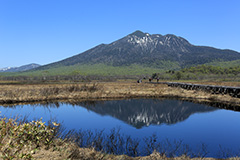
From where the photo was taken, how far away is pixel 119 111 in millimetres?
29109

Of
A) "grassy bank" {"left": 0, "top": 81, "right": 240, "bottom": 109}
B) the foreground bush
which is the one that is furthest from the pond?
"grassy bank" {"left": 0, "top": 81, "right": 240, "bottom": 109}

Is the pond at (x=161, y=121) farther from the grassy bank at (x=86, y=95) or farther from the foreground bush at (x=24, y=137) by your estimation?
the grassy bank at (x=86, y=95)

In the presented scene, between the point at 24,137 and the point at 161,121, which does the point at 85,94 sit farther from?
the point at 24,137

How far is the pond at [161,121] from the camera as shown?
1603cm

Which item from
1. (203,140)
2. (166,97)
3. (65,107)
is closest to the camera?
(203,140)

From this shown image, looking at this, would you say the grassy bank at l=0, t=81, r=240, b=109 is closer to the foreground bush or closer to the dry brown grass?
the dry brown grass

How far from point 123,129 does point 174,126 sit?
5500mm

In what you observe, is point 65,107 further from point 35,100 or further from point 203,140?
point 203,140

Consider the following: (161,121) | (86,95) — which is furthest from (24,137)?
(86,95)

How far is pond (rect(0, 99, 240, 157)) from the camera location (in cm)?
1603

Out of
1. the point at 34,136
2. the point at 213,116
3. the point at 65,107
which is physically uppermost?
the point at 34,136

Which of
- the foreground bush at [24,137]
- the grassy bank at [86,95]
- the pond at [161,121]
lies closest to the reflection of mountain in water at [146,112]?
the pond at [161,121]

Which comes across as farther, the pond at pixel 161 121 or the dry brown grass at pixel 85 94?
the dry brown grass at pixel 85 94

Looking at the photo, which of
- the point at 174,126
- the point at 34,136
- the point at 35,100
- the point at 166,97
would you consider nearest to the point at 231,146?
the point at 174,126
